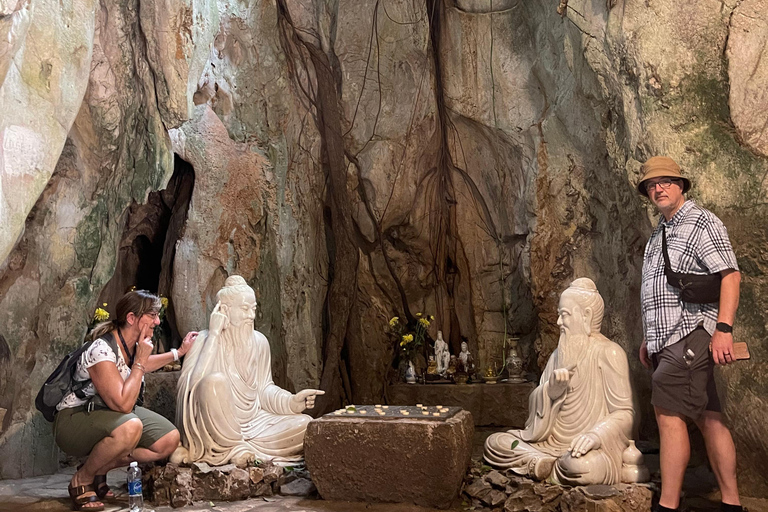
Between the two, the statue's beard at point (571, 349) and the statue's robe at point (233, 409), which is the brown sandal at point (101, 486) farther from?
the statue's beard at point (571, 349)

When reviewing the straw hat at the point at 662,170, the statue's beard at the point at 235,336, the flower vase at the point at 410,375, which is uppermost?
the straw hat at the point at 662,170

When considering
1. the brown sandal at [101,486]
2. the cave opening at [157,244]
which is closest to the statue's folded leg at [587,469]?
the brown sandal at [101,486]

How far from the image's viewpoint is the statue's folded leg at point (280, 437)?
197 inches

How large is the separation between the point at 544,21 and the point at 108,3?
13.7ft

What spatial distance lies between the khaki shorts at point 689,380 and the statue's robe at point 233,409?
8.30 feet

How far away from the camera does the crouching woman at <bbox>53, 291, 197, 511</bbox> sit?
14.3ft

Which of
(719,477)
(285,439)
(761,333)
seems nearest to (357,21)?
(285,439)

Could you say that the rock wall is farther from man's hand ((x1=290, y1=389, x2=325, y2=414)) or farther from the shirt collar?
man's hand ((x1=290, y1=389, x2=325, y2=414))

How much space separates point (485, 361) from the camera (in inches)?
335

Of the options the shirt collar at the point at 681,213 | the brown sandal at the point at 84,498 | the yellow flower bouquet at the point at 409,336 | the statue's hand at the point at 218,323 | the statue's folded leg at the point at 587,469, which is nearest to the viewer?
the shirt collar at the point at 681,213

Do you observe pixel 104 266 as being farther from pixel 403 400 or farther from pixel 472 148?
pixel 472 148

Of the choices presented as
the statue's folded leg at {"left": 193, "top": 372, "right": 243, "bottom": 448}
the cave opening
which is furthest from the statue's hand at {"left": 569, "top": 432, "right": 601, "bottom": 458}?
the cave opening

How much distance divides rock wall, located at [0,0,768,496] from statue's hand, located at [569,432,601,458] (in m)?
0.98

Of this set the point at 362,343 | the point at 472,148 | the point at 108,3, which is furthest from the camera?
the point at 362,343
